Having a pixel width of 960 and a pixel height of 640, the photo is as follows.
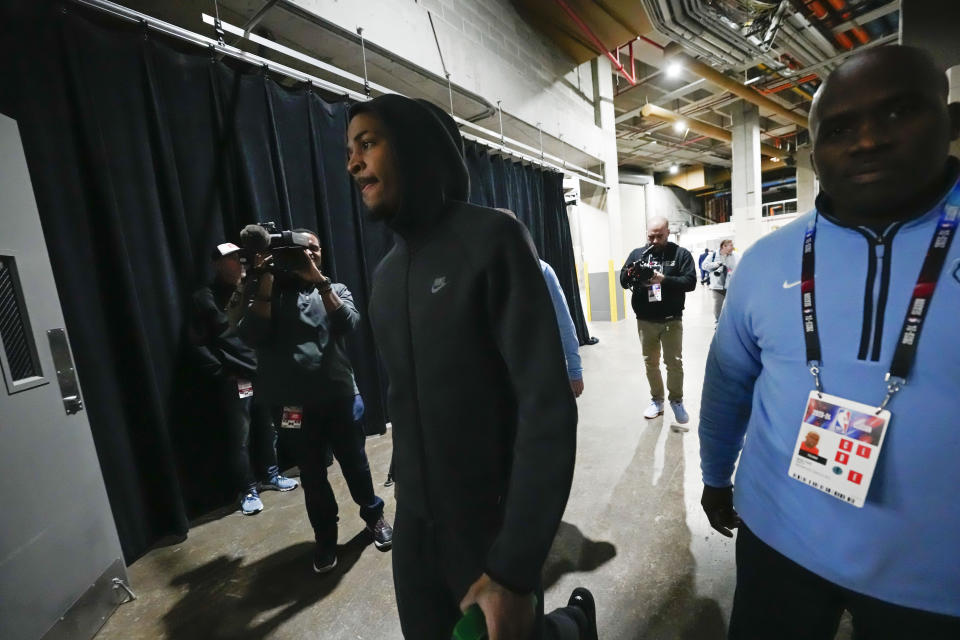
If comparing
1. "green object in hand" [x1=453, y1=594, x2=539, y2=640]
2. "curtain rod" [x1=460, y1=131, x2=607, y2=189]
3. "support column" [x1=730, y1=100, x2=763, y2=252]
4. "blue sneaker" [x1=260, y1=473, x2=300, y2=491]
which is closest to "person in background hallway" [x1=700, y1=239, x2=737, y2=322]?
"curtain rod" [x1=460, y1=131, x2=607, y2=189]

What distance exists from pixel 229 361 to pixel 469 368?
2067 millimetres

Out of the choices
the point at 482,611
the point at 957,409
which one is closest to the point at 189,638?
the point at 482,611

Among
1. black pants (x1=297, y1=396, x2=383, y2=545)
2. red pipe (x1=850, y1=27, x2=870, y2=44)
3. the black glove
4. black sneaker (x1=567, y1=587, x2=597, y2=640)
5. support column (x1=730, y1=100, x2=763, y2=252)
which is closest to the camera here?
the black glove

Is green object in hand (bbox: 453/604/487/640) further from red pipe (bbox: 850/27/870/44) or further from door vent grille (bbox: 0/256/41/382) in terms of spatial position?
red pipe (bbox: 850/27/870/44)

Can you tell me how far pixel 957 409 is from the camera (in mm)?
584

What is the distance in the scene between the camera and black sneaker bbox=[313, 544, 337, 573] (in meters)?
1.74

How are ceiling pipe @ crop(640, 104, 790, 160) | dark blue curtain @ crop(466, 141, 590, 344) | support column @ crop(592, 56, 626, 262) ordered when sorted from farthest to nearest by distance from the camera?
ceiling pipe @ crop(640, 104, 790, 160), support column @ crop(592, 56, 626, 262), dark blue curtain @ crop(466, 141, 590, 344)

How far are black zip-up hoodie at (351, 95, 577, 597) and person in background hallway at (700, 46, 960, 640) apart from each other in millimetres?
450

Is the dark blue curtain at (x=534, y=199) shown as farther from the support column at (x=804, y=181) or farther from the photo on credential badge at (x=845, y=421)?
the support column at (x=804, y=181)

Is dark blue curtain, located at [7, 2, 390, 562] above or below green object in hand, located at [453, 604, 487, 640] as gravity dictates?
above

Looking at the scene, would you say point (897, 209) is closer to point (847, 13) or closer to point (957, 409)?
point (957, 409)

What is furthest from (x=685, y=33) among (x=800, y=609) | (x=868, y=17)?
(x=800, y=609)

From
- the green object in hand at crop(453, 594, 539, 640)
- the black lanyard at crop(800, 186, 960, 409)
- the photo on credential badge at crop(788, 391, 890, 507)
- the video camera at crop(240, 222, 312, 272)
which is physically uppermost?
the video camera at crop(240, 222, 312, 272)

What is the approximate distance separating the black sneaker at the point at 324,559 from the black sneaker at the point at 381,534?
19 centimetres
